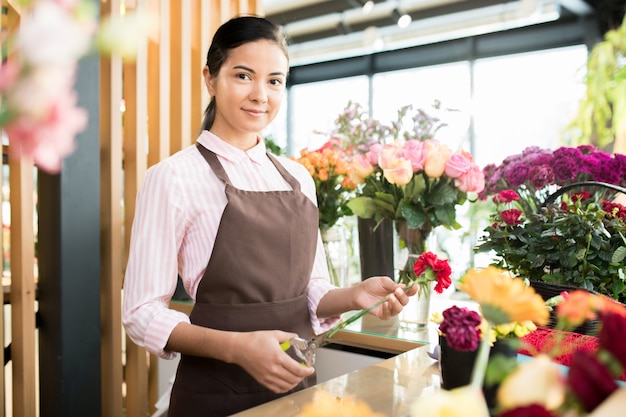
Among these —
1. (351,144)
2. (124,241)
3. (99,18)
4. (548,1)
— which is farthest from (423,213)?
(548,1)

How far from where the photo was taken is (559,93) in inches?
243

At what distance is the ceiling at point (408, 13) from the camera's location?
551 centimetres

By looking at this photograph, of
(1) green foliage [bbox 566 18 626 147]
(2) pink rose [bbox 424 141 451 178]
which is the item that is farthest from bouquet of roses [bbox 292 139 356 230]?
(1) green foliage [bbox 566 18 626 147]

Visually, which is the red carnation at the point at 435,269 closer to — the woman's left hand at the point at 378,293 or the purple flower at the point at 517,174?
the woman's left hand at the point at 378,293

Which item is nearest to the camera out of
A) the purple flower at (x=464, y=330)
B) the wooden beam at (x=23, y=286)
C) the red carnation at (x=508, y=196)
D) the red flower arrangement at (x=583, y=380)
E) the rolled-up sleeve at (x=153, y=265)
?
the red flower arrangement at (x=583, y=380)

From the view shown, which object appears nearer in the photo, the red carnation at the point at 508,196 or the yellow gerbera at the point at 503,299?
the yellow gerbera at the point at 503,299

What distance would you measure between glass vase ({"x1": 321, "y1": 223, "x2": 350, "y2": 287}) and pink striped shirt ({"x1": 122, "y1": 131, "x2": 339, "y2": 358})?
672mm

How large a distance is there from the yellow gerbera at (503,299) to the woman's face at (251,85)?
1.01 metres

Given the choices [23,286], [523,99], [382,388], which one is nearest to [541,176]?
[382,388]

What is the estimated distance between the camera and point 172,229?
1291 mm

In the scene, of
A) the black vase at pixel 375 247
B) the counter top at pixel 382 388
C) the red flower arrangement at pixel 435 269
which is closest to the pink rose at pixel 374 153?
the black vase at pixel 375 247

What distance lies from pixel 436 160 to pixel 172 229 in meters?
0.97

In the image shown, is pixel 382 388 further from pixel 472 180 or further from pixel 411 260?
pixel 472 180

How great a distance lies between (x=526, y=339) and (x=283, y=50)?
2.90 feet
